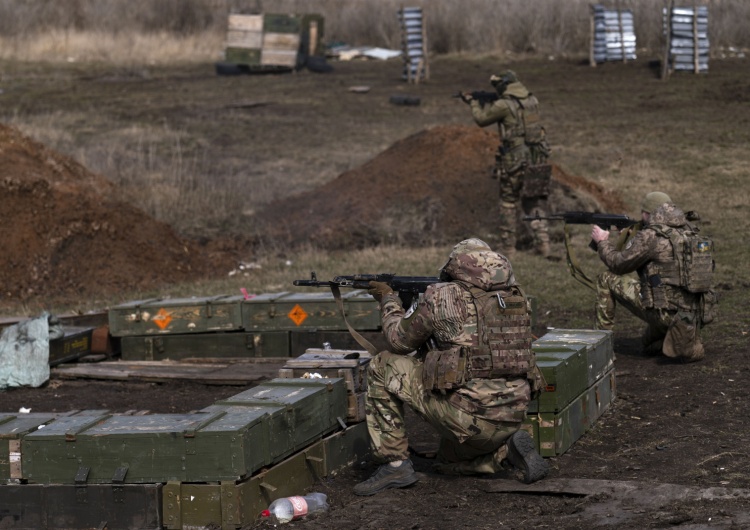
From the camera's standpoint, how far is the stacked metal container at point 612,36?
3359 cm

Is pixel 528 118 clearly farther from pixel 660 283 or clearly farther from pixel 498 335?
pixel 498 335

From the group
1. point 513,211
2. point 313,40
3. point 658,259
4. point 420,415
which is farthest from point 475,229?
point 313,40

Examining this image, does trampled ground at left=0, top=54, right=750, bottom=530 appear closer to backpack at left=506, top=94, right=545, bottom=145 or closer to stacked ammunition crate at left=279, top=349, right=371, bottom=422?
stacked ammunition crate at left=279, top=349, right=371, bottom=422

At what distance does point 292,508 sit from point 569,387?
2.25 m

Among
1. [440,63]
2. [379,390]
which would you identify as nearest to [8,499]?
[379,390]

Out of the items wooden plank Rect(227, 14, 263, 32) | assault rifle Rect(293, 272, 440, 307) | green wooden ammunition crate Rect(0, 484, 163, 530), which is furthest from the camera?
wooden plank Rect(227, 14, 263, 32)

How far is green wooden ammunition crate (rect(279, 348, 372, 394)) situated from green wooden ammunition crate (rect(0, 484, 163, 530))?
6.16ft

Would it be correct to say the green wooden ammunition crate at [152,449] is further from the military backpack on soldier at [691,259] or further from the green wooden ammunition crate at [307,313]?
the military backpack on soldier at [691,259]

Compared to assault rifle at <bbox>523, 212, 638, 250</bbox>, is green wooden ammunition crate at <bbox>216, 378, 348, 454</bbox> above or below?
below

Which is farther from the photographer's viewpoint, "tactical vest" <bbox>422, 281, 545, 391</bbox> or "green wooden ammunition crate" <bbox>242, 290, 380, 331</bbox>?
"green wooden ammunition crate" <bbox>242, 290, 380, 331</bbox>

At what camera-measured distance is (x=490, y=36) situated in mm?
37312

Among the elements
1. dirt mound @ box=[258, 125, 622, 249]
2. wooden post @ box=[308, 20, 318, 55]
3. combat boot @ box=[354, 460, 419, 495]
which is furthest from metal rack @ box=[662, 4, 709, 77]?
combat boot @ box=[354, 460, 419, 495]

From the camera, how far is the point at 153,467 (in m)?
7.21

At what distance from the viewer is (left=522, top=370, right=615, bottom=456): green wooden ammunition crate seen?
8.23m
